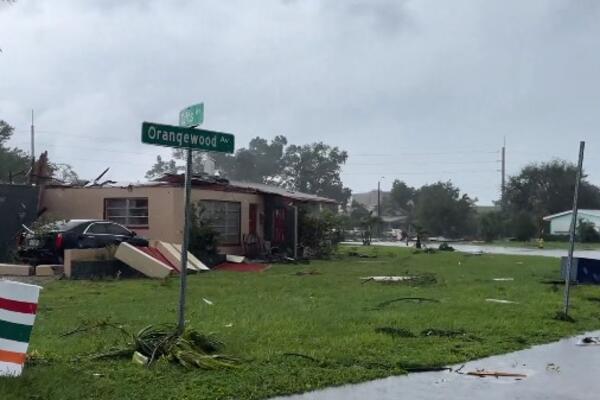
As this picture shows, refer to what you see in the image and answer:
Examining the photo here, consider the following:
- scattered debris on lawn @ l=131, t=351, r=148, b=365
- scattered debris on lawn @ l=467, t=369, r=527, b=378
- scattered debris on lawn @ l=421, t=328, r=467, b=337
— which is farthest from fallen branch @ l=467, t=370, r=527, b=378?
scattered debris on lawn @ l=131, t=351, r=148, b=365

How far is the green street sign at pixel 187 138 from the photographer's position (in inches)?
295

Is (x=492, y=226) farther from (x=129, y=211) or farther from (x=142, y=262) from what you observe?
(x=142, y=262)

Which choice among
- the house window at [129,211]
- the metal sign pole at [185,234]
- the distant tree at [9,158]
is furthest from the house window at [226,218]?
the distant tree at [9,158]

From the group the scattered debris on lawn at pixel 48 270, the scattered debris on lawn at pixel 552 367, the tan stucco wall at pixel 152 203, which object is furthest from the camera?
the tan stucco wall at pixel 152 203

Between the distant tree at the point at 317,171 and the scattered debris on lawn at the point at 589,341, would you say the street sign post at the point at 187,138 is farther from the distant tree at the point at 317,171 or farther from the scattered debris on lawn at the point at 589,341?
the distant tree at the point at 317,171

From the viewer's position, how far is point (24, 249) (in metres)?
20.3

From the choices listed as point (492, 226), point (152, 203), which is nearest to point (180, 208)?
point (152, 203)

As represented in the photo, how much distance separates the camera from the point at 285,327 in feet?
32.7

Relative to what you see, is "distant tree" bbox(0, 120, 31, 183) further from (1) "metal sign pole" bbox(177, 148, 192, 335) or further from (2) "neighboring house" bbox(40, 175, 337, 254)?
(1) "metal sign pole" bbox(177, 148, 192, 335)

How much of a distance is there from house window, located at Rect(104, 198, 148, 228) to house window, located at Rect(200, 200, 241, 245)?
2.18 meters

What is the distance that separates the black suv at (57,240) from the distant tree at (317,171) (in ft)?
301

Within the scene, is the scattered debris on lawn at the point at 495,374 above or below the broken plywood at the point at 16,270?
above

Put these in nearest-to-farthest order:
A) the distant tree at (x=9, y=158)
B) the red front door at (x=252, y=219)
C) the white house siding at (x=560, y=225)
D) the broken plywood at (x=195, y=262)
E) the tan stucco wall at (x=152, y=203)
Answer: the broken plywood at (x=195, y=262), the tan stucco wall at (x=152, y=203), the red front door at (x=252, y=219), the distant tree at (x=9, y=158), the white house siding at (x=560, y=225)

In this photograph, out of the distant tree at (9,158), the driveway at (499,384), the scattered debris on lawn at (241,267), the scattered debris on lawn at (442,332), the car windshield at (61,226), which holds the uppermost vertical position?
the distant tree at (9,158)
